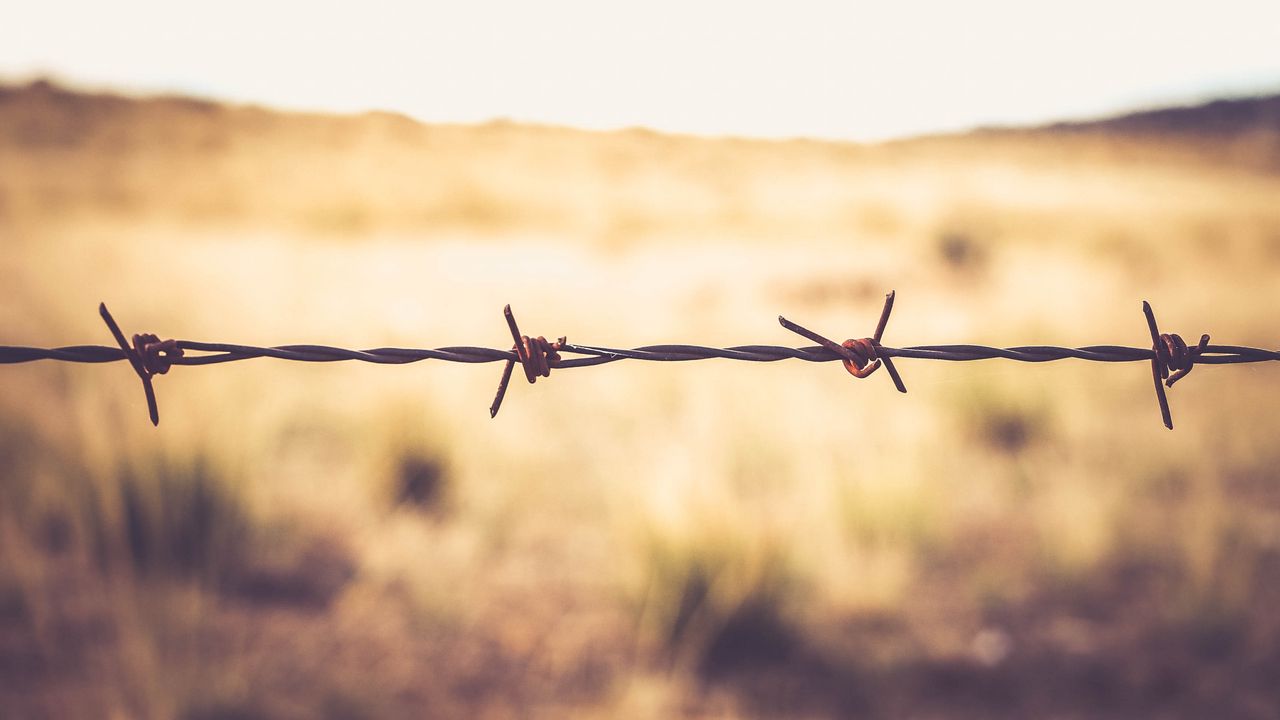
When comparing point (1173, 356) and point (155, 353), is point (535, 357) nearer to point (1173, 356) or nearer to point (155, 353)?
point (155, 353)

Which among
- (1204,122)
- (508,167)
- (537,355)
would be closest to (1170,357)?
(537,355)

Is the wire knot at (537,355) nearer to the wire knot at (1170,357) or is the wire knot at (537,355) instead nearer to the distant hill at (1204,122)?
the wire knot at (1170,357)

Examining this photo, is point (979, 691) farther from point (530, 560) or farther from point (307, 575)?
point (307, 575)

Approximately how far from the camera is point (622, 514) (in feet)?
10.1

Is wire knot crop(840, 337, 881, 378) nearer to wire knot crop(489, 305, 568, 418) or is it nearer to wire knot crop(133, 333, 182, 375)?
wire knot crop(489, 305, 568, 418)

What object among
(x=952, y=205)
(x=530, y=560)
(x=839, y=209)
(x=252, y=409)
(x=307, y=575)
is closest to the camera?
(x=307, y=575)

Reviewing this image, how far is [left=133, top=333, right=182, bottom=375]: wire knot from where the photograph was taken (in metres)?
1.22

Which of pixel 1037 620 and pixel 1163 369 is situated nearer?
pixel 1163 369

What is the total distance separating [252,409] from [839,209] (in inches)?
823

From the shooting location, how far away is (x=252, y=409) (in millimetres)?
3543

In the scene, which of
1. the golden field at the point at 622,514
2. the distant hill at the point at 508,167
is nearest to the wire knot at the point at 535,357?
the golden field at the point at 622,514

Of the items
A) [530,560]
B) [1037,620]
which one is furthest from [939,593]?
[530,560]

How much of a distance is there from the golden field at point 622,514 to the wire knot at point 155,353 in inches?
48.1

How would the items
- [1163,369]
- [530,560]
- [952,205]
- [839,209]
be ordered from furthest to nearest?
[839,209]
[952,205]
[530,560]
[1163,369]
